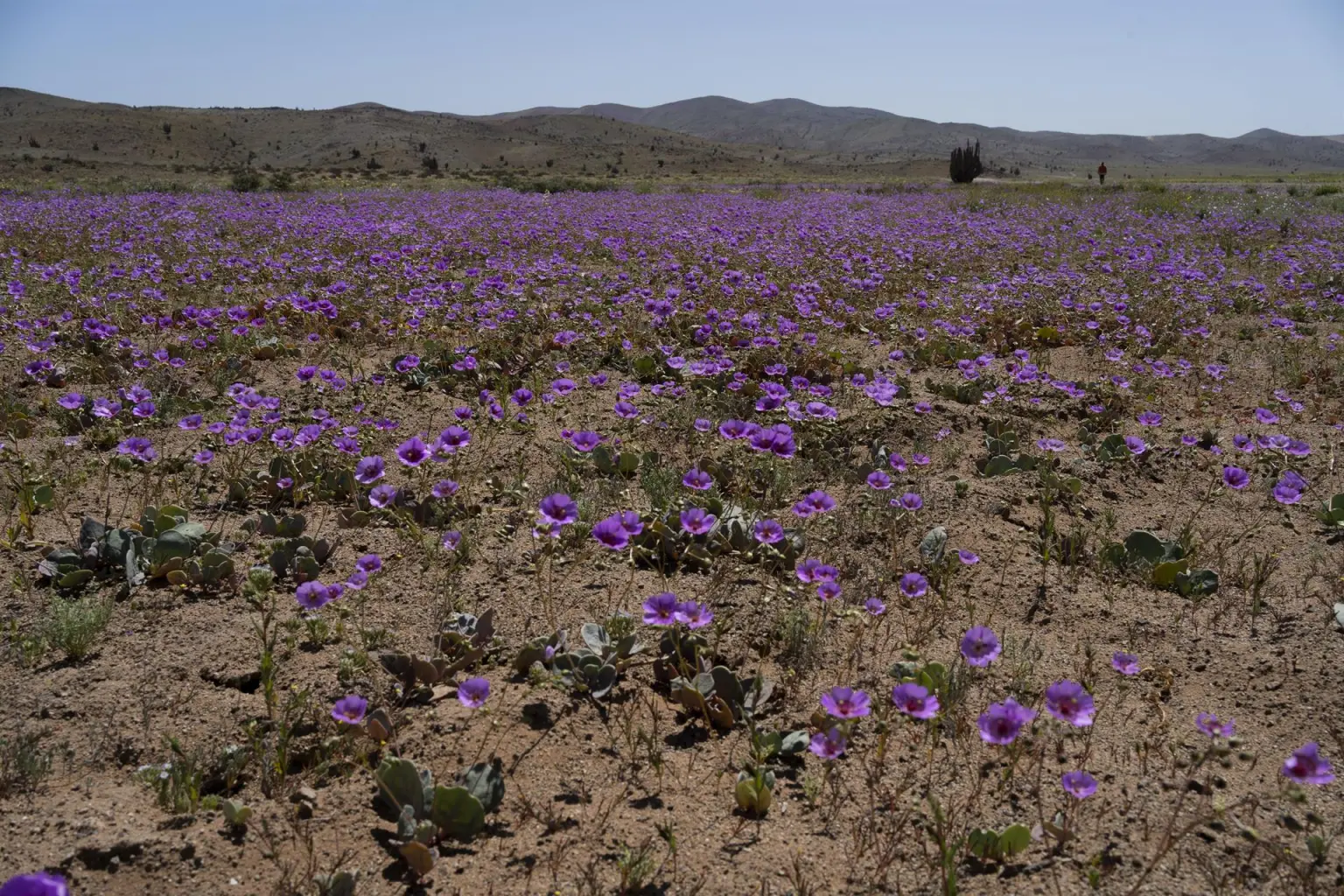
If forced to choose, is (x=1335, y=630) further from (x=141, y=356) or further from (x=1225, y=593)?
(x=141, y=356)

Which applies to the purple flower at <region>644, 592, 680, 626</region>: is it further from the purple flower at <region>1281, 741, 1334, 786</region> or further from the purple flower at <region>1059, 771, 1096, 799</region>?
the purple flower at <region>1281, 741, 1334, 786</region>

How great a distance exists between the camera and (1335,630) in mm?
3207

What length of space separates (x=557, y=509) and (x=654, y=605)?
0.58 meters

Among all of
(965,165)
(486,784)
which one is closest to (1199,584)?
(486,784)

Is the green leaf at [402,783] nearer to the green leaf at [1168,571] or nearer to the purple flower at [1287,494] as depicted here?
the green leaf at [1168,571]

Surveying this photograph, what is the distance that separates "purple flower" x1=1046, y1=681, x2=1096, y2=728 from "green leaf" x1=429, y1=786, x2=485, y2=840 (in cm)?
163

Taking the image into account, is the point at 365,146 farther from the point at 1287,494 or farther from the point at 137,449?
the point at 1287,494

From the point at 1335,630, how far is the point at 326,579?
400cm

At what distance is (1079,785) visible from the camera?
224 cm

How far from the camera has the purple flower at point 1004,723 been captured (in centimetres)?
226

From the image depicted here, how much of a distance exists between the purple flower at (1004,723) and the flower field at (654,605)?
1 cm

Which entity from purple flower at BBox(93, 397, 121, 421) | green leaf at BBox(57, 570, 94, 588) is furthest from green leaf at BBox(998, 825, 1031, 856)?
purple flower at BBox(93, 397, 121, 421)

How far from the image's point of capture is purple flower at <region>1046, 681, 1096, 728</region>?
2.38 metres

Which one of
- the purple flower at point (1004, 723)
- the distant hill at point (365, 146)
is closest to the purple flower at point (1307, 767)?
the purple flower at point (1004, 723)
